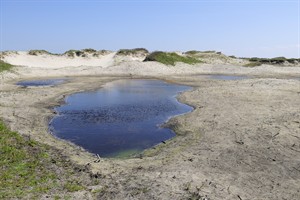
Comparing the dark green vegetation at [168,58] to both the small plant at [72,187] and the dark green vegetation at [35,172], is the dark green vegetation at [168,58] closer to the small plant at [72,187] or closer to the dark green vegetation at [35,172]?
the dark green vegetation at [35,172]

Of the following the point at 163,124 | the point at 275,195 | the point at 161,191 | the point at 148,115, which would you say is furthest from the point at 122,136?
the point at 275,195

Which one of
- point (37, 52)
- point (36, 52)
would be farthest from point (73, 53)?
point (36, 52)

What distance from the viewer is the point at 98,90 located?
149 feet

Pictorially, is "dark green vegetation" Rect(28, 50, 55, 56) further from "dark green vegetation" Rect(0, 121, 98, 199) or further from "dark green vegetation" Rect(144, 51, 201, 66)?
"dark green vegetation" Rect(0, 121, 98, 199)

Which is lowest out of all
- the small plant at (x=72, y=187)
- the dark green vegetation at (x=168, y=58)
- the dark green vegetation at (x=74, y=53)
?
the small plant at (x=72, y=187)

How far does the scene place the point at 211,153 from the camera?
17328 mm

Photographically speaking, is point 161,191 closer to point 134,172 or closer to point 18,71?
point 134,172

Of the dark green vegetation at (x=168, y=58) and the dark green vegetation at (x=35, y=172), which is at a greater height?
the dark green vegetation at (x=168, y=58)

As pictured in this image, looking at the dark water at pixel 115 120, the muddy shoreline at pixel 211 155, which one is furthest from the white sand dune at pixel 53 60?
the muddy shoreline at pixel 211 155

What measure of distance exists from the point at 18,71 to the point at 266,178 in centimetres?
6069

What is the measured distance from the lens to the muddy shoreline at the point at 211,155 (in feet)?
42.9

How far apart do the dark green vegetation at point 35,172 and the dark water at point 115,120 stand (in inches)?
130

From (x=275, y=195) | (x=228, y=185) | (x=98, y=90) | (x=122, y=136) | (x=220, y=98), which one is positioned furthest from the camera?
(x=98, y=90)

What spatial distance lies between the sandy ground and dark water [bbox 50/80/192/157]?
1246mm
